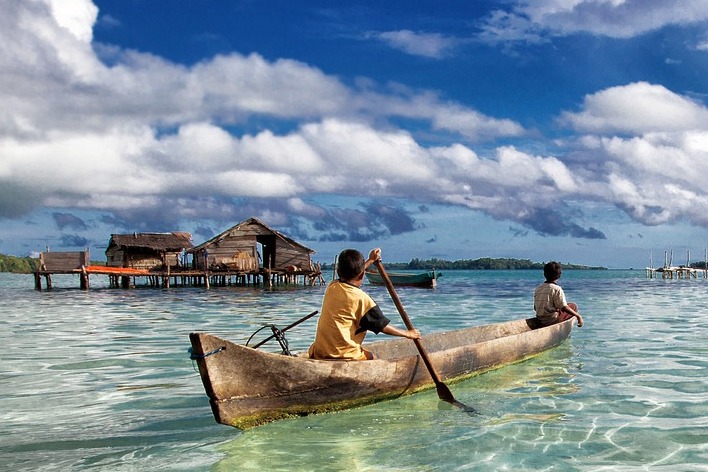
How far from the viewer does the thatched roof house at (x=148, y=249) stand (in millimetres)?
45000

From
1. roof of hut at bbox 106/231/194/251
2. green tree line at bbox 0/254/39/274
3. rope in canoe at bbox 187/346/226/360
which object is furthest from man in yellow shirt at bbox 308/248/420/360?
green tree line at bbox 0/254/39/274

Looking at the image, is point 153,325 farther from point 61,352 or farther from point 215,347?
point 215,347

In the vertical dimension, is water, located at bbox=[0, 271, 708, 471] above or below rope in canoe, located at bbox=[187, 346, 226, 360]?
below

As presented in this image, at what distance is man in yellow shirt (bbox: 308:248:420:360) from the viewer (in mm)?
6645

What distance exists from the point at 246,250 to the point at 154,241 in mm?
7676

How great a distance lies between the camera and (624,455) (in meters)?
5.83

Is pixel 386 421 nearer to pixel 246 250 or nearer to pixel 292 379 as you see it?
pixel 292 379

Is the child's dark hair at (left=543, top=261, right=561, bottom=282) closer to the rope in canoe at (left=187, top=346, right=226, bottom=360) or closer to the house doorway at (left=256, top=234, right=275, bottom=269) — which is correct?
the rope in canoe at (left=187, top=346, right=226, bottom=360)

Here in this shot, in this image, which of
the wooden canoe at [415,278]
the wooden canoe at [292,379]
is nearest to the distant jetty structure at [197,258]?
the wooden canoe at [415,278]

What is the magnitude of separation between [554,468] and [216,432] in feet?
10.8

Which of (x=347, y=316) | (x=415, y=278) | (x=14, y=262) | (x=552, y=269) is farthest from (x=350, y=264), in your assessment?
(x=14, y=262)

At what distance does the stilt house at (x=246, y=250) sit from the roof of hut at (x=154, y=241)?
3398mm

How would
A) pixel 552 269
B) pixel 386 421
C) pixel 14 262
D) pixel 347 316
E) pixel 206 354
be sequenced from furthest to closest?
1. pixel 14 262
2. pixel 552 269
3. pixel 386 421
4. pixel 347 316
5. pixel 206 354

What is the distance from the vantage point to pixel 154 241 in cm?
4588
